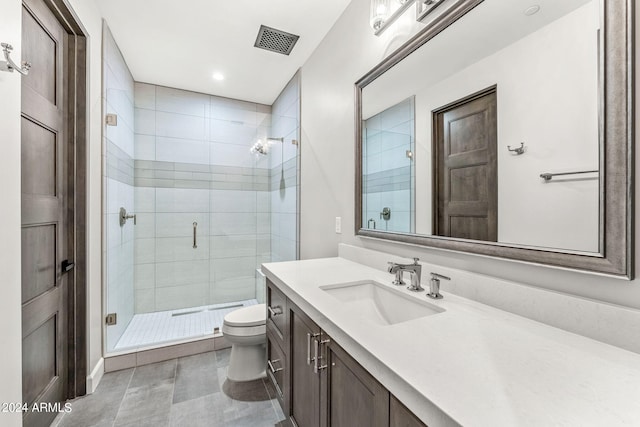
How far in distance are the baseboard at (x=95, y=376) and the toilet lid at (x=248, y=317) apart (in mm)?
864

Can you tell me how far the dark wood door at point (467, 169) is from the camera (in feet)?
3.24

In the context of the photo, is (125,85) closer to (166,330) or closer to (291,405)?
(166,330)

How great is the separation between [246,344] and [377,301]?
1090 millimetres

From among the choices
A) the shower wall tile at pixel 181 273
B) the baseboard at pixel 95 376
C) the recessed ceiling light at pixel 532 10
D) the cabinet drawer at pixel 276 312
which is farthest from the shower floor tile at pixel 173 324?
the recessed ceiling light at pixel 532 10

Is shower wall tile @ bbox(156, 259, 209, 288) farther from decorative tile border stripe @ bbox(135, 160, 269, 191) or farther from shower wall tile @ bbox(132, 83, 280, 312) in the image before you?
decorative tile border stripe @ bbox(135, 160, 269, 191)

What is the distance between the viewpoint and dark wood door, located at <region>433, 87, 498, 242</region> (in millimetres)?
988

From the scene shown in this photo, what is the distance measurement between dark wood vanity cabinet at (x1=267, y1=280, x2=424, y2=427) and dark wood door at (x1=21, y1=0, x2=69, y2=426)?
1.11 m

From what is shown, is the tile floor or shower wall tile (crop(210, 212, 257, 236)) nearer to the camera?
the tile floor

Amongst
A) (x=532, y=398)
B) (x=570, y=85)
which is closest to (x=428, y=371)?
(x=532, y=398)

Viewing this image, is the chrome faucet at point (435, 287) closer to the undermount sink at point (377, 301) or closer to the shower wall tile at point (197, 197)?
the undermount sink at point (377, 301)

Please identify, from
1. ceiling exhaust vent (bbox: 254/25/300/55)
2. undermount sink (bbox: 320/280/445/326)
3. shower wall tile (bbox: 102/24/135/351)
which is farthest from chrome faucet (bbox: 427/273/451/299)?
shower wall tile (bbox: 102/24/135/351)

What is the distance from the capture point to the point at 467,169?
1.08 metres

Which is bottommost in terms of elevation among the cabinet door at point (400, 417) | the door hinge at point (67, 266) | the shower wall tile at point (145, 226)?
the cabinet door at point (400, 417)

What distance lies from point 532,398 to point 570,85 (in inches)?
32.1
